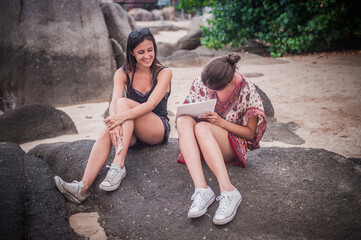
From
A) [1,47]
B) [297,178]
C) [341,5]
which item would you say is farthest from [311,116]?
[1,47]

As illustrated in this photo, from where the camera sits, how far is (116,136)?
8.60 ft

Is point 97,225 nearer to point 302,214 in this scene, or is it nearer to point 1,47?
point 302,214

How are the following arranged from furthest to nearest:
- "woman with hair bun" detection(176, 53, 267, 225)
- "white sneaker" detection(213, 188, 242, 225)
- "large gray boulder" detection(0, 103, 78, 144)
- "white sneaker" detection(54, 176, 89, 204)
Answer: "large gray boulder" detection(0, 103, 78, 144)
"white sneaker" detection(54, 176, 89, 204)
"woman with hair bun" detection(176, 53, 267, 225)
"white sneaker" detection(213, 188, 242, 225)

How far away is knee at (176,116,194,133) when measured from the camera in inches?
101

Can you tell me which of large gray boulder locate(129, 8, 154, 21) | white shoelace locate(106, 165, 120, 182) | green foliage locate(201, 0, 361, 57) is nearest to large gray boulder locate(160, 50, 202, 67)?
green foliage locate(201, 0, 361, 57)

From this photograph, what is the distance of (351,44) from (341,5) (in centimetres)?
159

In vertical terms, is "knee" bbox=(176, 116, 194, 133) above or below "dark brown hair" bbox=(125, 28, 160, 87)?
below

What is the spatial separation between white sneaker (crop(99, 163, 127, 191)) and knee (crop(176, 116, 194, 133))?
62 cm

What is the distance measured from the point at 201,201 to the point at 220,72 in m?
1.01

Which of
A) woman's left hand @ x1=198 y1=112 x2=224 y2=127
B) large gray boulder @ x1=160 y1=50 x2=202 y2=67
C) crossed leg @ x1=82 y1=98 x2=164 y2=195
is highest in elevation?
woman's left hand @ x1=198 y1=112 x2=224 y2=127

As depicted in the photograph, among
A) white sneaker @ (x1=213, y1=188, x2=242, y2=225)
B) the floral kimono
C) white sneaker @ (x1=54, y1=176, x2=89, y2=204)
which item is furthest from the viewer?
the floral kimono

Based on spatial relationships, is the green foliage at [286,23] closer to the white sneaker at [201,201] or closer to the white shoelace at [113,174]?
the white sneaker at [201,201]

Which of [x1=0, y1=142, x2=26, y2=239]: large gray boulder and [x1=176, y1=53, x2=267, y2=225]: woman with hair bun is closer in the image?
[x1=0, y1=142, x2=26, y2=239]: large gray boulder

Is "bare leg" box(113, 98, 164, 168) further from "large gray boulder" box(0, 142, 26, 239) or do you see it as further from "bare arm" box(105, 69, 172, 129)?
"large gray boulder" box(0, 142, 26, 239)
